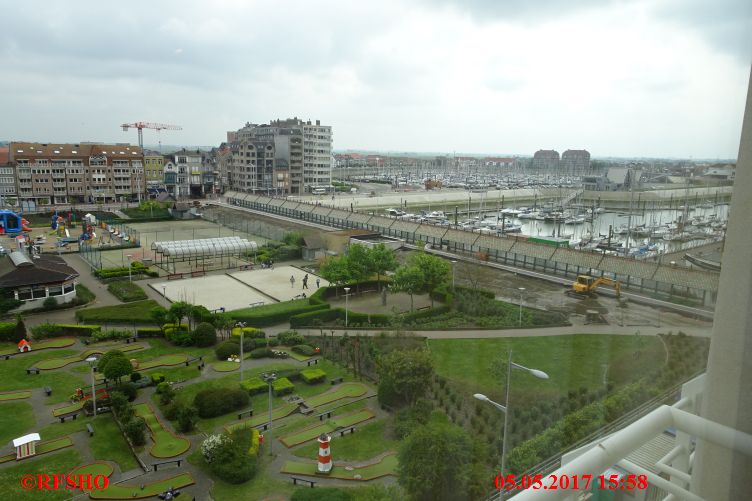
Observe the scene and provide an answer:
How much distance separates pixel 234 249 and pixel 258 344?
546 centimetres

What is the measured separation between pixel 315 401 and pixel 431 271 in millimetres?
3450

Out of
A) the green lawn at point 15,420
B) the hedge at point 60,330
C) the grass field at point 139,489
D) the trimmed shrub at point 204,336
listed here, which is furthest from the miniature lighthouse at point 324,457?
the hedge at point 60,330

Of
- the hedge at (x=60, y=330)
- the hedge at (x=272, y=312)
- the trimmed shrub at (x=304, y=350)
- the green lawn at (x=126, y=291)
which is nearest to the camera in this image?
the trimmed shrub at (x=304, y=350)

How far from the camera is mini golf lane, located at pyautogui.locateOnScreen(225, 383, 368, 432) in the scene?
434 centimetres

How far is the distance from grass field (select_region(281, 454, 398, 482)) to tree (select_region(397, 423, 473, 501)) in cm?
50

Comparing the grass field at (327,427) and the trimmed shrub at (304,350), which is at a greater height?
the grass field at (327,427)

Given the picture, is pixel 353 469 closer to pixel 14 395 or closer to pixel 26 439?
pixel 26 439

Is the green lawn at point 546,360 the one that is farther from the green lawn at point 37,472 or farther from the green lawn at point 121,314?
the green lawn at point 121,314

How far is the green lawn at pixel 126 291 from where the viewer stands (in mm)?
8406

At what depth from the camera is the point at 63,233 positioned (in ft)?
49.9

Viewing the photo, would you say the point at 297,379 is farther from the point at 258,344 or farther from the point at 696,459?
the point at 696,459

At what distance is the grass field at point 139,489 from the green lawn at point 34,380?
1.86 m

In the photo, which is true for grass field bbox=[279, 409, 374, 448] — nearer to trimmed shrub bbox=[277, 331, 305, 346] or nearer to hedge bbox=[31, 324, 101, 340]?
trimmed shrub bbox=[277, 331, 305, 346]

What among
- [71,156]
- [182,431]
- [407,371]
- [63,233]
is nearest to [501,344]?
[407,371]
